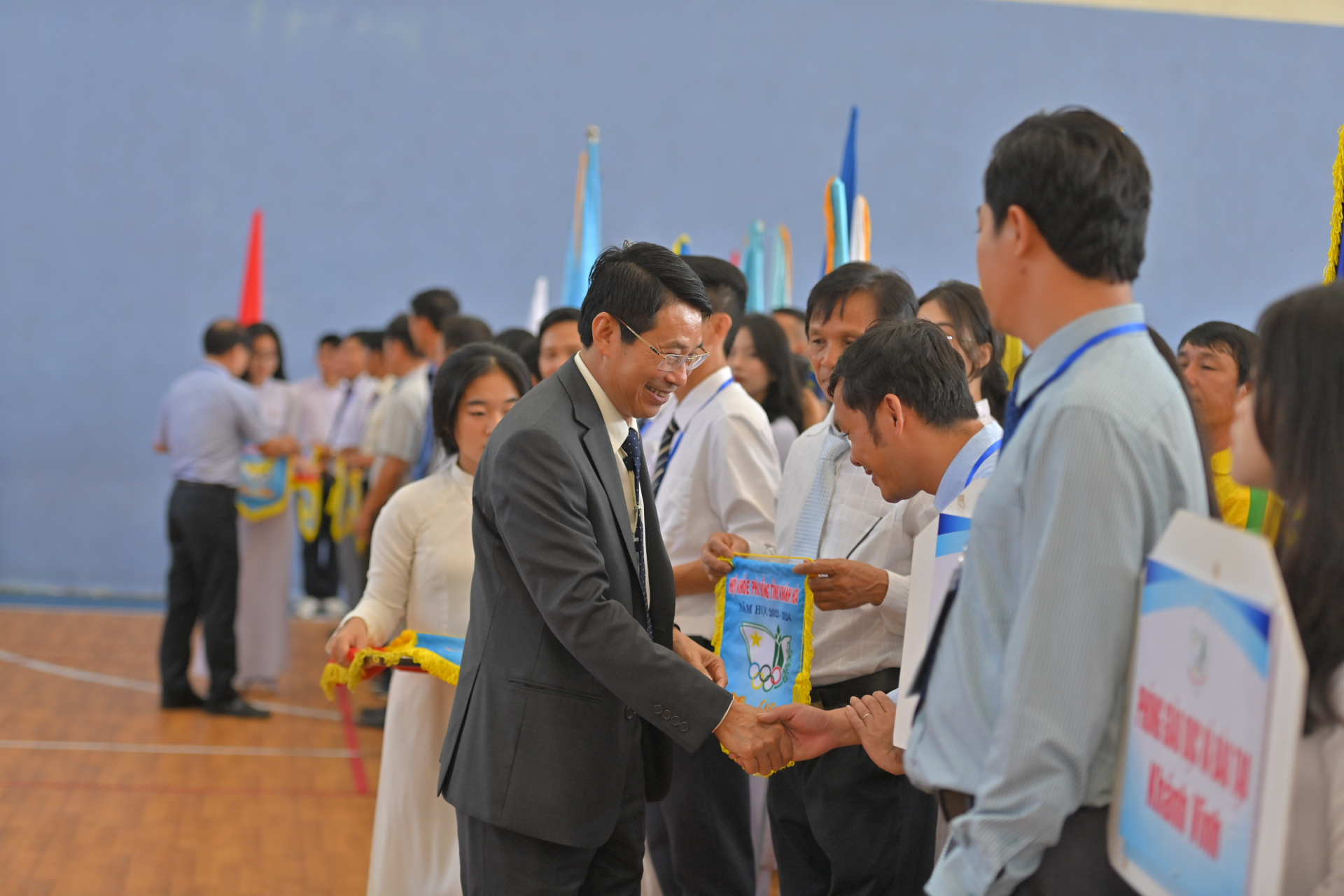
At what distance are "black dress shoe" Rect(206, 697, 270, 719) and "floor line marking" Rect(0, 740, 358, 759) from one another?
45cm

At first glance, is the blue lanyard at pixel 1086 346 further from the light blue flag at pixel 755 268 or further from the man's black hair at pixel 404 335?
the man's black hair at pixel 404 335

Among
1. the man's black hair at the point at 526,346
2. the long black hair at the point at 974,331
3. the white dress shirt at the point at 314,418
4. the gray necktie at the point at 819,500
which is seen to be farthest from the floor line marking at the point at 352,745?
the long black hair at the point at 974,331

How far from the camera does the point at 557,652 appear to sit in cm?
181

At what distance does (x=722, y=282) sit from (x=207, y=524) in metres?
3.16

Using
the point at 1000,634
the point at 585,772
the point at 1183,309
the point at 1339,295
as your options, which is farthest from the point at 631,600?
the point at 1183,309

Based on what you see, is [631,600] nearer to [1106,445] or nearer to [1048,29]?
[1106,445]

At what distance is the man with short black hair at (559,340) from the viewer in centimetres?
353

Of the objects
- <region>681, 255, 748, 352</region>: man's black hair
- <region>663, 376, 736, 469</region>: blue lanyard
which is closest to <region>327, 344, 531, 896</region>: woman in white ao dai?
<region>663, 376, 736, 469</region>: blue lanyard

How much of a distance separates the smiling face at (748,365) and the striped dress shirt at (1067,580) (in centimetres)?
257

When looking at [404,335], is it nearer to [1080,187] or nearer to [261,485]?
[261,485]

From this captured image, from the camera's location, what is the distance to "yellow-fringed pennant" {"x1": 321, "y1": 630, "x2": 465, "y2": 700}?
7.62 feet

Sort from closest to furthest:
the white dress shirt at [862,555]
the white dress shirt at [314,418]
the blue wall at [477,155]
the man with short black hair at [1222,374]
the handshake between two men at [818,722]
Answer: the handshake between two men at [818,722]
the white dress shirt at [862,555]
the man with short black hair at [1222,374]
the white dress shirt at [314,418]
the blue wall at [477,155]

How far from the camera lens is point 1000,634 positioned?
3.85 feet

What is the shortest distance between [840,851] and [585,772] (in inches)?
20.3
